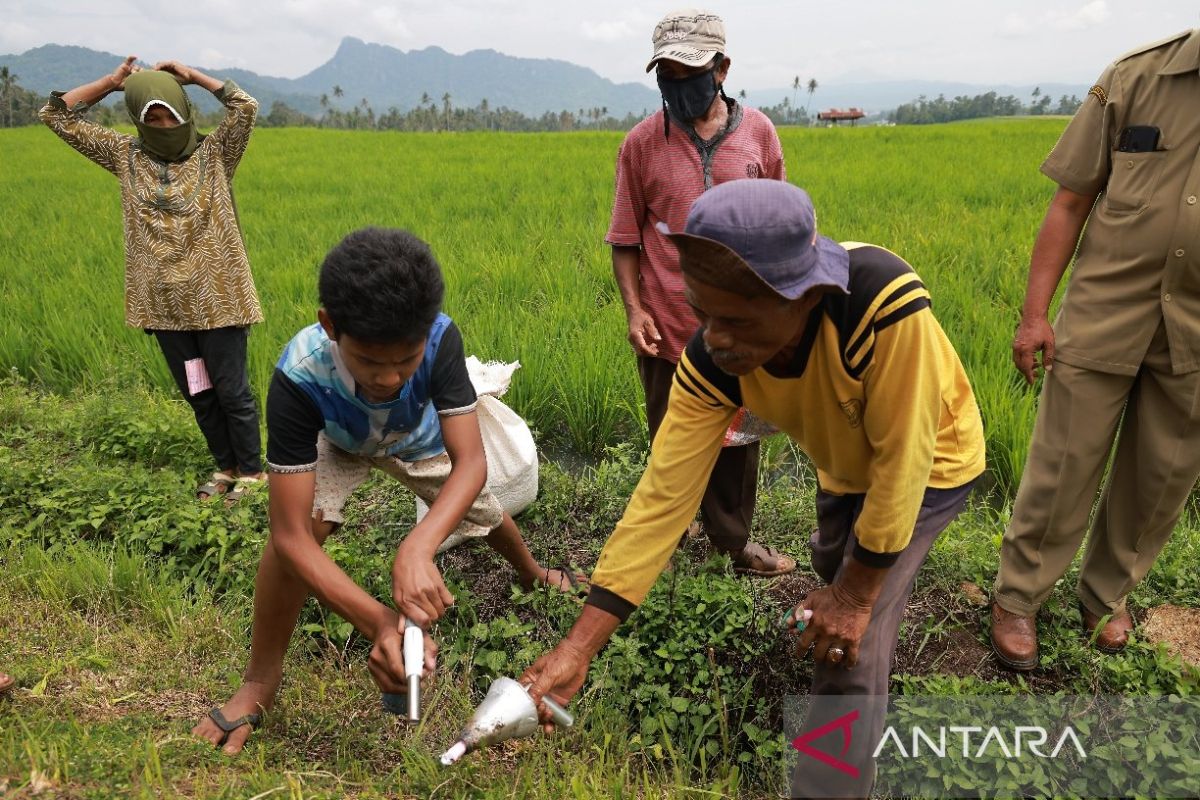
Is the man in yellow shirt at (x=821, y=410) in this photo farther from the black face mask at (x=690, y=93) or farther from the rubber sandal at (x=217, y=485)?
the rubber sandal at (x=217, y=485)

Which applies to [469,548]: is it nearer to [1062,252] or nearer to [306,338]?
[306,338]

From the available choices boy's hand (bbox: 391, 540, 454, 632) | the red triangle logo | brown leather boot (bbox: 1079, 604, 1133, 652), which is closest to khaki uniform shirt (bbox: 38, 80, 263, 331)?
boy's hand (bbox: 391, 540, 454, 632)

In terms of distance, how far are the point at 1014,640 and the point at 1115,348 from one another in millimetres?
813

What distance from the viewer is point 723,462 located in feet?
7.82

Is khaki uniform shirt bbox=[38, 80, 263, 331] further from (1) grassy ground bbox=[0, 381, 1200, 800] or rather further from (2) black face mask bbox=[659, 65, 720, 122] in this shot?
(2) black face mask bbox=[659, 65, 720, 122]

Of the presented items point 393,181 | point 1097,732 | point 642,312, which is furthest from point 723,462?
point 393,181

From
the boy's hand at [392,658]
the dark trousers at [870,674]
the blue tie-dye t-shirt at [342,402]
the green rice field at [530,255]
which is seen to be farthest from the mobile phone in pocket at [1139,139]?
the boy's hand at [392,658]

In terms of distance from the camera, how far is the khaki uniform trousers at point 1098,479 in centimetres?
192

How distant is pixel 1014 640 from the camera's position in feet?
6.86

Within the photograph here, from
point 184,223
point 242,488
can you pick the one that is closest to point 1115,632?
point 242,488

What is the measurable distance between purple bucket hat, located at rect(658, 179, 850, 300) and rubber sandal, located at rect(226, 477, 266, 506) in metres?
2.36

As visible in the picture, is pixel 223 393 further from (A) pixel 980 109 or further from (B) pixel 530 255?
(A) pixel 980 109

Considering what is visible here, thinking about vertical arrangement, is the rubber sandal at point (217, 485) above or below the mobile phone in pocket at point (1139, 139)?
below

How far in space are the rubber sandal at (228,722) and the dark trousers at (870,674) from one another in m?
1.27
